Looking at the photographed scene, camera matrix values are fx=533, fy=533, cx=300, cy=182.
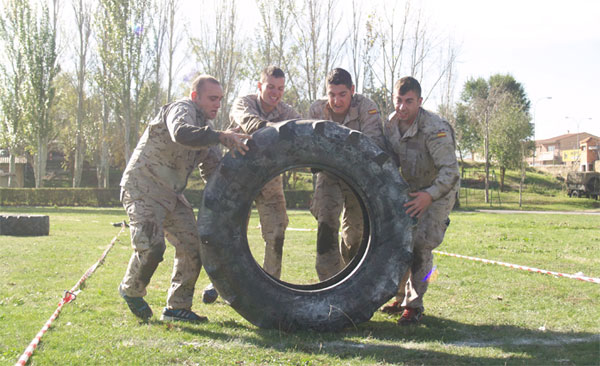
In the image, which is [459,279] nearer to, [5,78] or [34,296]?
[34,296]

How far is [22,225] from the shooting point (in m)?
12.2

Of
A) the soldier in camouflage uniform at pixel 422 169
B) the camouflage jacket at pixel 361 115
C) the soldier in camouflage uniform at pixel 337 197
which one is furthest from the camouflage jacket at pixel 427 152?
the soldier in camouflage uniform at pixel 337 197

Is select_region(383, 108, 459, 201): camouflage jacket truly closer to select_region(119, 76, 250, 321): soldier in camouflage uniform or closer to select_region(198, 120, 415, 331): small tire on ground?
select_region(198, 120, 415, 331): small tire on ground

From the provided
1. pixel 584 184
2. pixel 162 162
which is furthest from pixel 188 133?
pixel 584 184

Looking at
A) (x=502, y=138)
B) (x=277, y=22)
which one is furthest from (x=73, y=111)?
(x=502, y=138)

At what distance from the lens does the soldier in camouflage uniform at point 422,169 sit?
4758mm

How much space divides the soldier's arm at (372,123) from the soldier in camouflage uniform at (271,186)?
2.55 feet

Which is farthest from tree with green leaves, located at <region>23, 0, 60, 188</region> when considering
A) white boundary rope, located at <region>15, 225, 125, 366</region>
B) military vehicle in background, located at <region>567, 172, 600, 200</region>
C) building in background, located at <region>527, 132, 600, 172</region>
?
building in background, located at <region>527, 132, 600, 172</region>

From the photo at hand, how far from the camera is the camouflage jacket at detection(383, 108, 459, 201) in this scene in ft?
15.6

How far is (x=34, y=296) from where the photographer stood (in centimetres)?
573

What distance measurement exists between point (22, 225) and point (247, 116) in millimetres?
9379

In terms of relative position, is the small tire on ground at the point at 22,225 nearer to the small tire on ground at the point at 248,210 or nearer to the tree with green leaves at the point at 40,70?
the small tire on ground at the point at 248,210

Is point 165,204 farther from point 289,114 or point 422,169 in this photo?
point 422,169

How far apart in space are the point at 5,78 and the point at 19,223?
31560 millimetres
